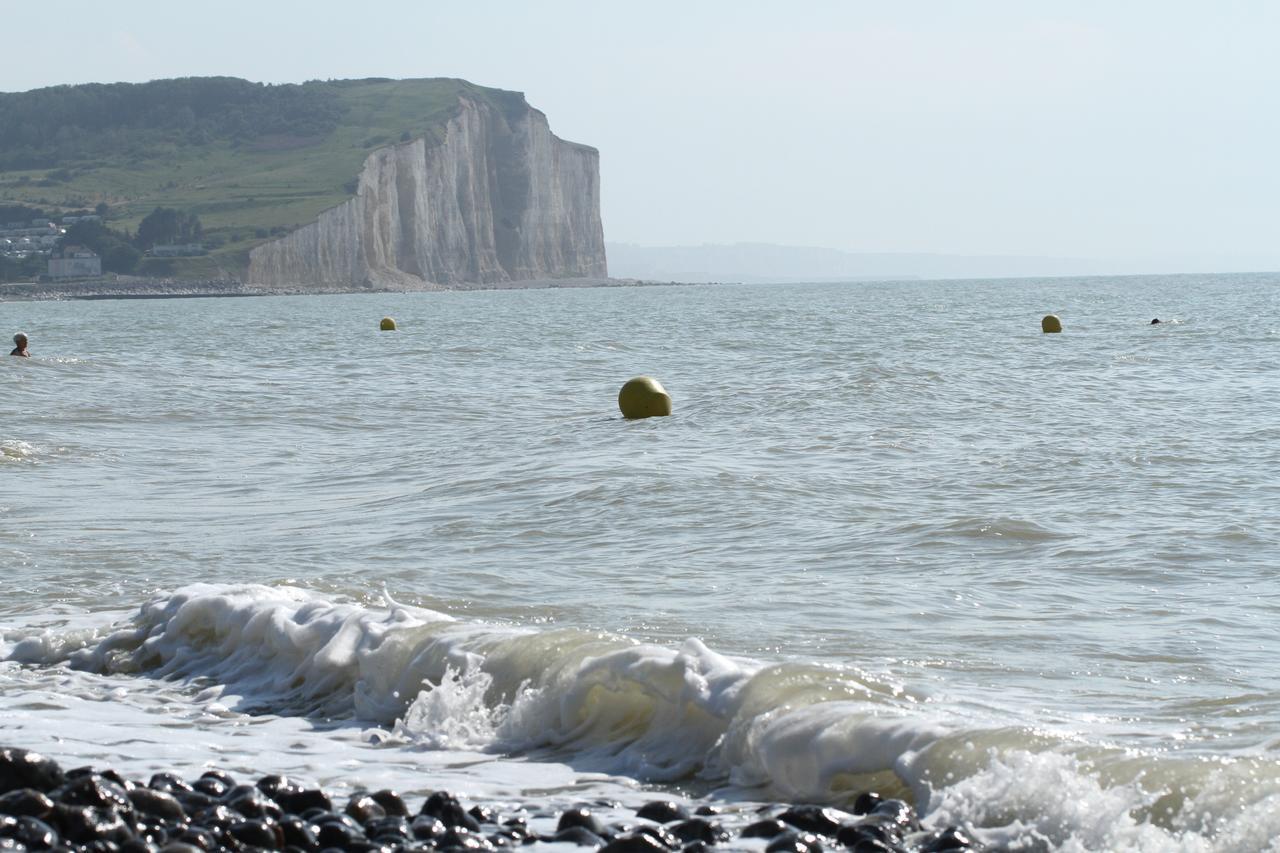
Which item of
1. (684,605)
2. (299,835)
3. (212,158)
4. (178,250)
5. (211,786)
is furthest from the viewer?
(212,158)

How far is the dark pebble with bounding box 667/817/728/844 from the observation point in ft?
16.2

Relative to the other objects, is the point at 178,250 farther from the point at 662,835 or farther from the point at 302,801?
the point at 662,835

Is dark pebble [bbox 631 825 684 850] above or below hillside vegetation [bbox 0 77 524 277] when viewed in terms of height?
below

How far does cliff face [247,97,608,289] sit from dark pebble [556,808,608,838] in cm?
13107

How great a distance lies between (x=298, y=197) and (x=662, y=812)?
149 metres

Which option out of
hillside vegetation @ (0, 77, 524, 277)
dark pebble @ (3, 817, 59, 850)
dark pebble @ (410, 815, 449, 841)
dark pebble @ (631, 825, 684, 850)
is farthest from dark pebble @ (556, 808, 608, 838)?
hillside vegetation @ (0, 77, 524, 277)

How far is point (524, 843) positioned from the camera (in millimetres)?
4953

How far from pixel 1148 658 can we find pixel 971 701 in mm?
1356

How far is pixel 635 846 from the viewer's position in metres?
4.76

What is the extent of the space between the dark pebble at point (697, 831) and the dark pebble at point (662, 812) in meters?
0.15

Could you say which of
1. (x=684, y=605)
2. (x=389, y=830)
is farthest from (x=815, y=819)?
(x=684, y=605)

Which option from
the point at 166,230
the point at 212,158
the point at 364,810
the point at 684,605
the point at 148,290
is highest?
the point at 212,158

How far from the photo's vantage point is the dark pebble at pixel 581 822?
16.5ft

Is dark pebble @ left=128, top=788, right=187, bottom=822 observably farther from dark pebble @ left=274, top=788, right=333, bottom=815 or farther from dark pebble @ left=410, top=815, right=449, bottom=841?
dark pebble @ left=410, top=815, right=449, bottom=841
